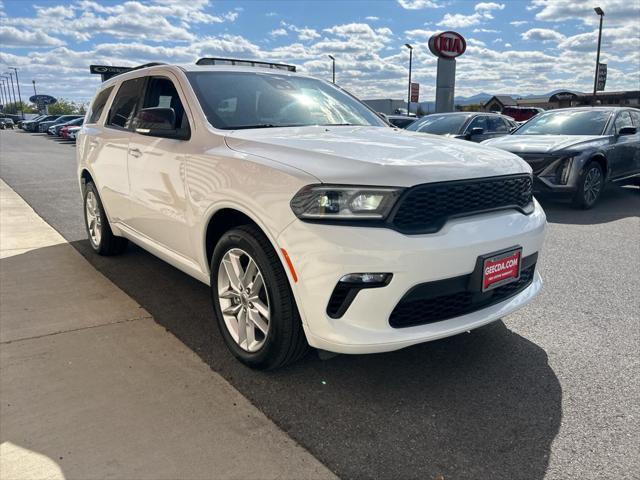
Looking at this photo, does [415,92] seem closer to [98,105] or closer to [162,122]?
[98,105]

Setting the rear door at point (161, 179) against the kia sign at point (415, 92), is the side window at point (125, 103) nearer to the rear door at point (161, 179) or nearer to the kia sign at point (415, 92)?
the rear door at point (161, 179)

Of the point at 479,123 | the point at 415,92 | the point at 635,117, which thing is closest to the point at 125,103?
the point at 479,123

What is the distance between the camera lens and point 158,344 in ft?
10.9

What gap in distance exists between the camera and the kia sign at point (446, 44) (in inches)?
697

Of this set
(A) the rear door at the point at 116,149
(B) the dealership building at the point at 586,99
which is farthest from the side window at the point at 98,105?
(B) the dealership building at the point at 586,99

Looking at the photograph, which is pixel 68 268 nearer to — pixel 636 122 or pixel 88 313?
pixel 88 313

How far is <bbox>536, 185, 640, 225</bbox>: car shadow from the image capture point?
7277mm

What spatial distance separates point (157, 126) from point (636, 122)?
9048 millimetres

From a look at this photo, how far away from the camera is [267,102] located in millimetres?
A: 3658

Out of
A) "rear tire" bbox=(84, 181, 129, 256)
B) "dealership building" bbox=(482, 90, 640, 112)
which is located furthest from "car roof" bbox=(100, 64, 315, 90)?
"dealership building" bbox=(482, 90, 640, 112)

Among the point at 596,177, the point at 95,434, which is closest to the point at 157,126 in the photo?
the point at 95,434

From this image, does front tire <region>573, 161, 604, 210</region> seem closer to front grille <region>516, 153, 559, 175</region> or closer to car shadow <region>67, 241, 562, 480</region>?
front grille <region>516, 153, 559, 175</region>

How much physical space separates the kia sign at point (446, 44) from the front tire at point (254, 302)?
16.8 meters

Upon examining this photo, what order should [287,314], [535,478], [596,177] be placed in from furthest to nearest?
[596,177] → [287,314] → [535,478]
